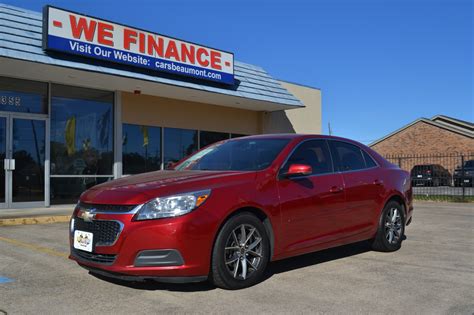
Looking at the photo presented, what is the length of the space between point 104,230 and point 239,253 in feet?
4.35

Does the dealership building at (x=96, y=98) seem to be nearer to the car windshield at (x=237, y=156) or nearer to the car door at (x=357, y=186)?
the car windshield at (x=237, y=156)

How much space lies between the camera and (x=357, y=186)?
6.14 metres

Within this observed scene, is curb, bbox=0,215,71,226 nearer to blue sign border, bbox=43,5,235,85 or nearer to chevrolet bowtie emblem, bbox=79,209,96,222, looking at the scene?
blue sign border, bbox=43,5,235,85

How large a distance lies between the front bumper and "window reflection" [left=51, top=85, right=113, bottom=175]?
10165 millimetres

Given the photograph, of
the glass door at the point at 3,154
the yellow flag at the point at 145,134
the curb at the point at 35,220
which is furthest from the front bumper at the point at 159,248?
the yellow flag at the point at 145,134

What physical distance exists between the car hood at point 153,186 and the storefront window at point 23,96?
9.11m

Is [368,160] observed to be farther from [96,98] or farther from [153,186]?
A: [96,98]

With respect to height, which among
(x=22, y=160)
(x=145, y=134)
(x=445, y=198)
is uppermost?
(x=145, y=134)

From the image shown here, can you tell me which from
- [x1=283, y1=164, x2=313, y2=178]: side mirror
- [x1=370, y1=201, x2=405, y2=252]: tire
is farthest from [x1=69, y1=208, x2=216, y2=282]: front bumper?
[x1=370, y1=201, x2=405, y2=252]: tire

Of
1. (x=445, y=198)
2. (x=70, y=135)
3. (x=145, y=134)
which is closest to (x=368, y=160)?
(x=70, y=135)

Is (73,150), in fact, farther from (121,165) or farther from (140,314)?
(140,314)

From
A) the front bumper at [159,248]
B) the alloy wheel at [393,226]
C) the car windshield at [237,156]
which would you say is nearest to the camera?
the front bumper at [159,248]

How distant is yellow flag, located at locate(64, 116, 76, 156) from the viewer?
1396 cm

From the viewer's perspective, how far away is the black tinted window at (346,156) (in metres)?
6.15
